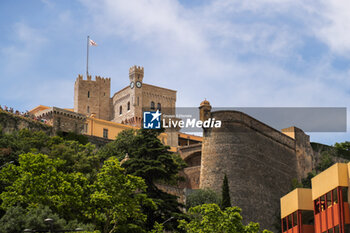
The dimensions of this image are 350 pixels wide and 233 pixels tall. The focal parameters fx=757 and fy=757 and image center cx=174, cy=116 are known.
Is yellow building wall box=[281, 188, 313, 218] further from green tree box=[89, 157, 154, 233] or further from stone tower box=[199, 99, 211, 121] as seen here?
stone tower box=[199, 99, 211, 121]

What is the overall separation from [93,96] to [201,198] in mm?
53517

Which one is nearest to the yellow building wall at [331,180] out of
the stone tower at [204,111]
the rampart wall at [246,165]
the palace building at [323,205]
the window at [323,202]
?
the palace building at [323,205]

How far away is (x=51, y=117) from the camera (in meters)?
83.0

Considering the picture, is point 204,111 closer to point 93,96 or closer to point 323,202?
point 323,202

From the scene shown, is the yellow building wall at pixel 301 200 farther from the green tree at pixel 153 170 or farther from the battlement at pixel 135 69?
the battlement at pixel 135 69

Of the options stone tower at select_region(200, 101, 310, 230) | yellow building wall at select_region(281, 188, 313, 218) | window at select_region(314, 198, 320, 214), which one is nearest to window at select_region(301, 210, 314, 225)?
yellow building wall at select_region(281, 188, 313, 218)

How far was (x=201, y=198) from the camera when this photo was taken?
220ft

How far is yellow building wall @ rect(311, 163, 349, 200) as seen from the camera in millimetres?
41812

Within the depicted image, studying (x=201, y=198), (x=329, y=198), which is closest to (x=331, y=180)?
(x=329, y=198)

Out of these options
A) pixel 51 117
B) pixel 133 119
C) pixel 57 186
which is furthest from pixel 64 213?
pixel 133 119

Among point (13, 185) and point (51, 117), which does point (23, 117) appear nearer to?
point (51, 117)

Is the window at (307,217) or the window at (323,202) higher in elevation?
the window at (323,202)

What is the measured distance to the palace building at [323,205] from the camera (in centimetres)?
4169

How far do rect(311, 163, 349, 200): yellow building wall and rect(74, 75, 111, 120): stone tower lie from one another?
7361cm
